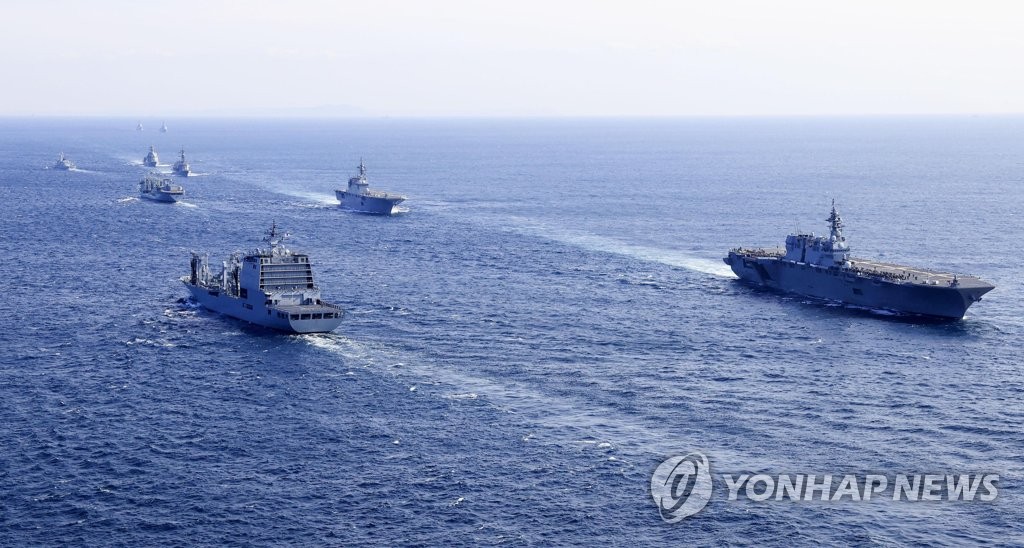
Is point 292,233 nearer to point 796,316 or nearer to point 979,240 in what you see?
point 796,316

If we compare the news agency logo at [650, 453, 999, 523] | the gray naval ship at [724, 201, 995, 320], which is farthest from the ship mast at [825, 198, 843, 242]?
the news agency logo at [650, 453, 999, 523]

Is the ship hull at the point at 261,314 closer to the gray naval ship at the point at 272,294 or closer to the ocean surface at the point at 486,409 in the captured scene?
the gray naval ship at the point at 272,294

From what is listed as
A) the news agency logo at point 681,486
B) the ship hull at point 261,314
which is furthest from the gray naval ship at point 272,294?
the news agency logo at point 681,486

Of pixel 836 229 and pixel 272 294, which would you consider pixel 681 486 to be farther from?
pixel 836 229

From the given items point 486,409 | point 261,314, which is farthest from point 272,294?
point 486,409

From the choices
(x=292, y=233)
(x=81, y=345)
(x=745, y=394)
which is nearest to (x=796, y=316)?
(x=745, y=394)

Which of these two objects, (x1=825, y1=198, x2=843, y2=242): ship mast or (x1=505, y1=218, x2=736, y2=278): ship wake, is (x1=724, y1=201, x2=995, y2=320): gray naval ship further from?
(x1=505, y1=218, x2=736, y2=278): ship wake
